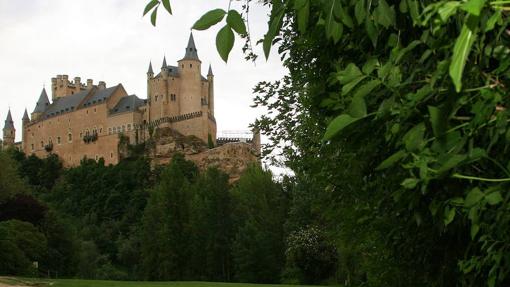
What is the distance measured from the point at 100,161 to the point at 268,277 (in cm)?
4205

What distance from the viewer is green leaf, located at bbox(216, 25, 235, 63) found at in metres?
2.18

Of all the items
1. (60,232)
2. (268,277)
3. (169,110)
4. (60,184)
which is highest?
(169,110)

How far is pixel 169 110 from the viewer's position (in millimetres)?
77938

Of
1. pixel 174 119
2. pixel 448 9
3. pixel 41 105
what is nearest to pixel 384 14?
pixel 448 9

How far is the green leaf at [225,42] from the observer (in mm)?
2184

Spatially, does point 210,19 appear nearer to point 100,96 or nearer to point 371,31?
point 371,31

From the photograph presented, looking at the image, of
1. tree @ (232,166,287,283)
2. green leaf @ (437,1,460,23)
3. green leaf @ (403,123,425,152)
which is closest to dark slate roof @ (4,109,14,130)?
tree @ (232,166,287,283)

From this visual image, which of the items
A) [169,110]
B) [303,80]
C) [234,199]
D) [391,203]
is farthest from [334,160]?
[169,110]

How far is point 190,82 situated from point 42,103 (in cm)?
3044

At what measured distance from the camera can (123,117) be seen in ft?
264

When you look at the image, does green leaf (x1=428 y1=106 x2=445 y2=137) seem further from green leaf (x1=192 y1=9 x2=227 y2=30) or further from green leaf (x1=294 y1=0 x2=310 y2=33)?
green leaf (x1=192 y1=9 x2=227 y2=30)

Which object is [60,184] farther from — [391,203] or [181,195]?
[391,203]

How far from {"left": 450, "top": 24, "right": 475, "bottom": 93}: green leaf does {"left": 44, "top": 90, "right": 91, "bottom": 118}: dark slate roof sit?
89.1 meters

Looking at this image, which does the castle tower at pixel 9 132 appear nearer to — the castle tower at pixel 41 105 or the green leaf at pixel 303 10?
the castle tower at pixel 41 105
